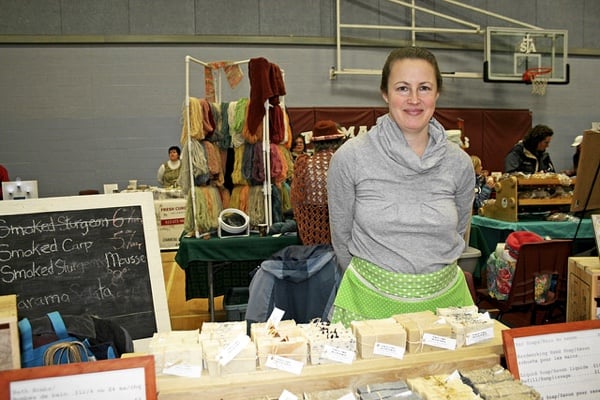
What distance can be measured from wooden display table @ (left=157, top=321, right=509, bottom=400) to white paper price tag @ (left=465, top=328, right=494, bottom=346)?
20 millimetres

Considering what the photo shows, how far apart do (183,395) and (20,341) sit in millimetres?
448

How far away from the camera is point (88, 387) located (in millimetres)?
1029

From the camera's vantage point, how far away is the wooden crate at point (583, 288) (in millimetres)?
1568

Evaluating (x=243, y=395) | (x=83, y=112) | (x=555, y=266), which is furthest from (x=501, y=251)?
(x=83, y=112)

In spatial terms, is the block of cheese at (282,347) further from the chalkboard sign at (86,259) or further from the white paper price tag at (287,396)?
the chalkboard sign at (86,259)

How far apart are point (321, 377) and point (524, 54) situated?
27.3 feet

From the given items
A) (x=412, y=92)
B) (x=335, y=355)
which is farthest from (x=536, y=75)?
(x=335, y=355)

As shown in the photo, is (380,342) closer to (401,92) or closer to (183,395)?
(183,395)

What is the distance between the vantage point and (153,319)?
1691 millimetres

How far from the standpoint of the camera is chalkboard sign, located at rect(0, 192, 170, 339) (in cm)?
161

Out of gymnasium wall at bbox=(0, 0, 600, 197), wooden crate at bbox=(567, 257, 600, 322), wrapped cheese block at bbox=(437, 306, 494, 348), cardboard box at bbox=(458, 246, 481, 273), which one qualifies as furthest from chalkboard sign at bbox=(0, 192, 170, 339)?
gymnasium wall at bbox=(0, 0, 600, 197)

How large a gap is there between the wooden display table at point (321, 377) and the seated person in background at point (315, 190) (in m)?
1.89

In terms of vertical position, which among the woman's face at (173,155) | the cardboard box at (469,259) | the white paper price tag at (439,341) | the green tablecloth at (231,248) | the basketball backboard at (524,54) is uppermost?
the basketball backboard at (524,54)

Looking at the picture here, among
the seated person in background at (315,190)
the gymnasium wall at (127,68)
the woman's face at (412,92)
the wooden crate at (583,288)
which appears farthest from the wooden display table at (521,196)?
the gymnasium wall at (127,68)
